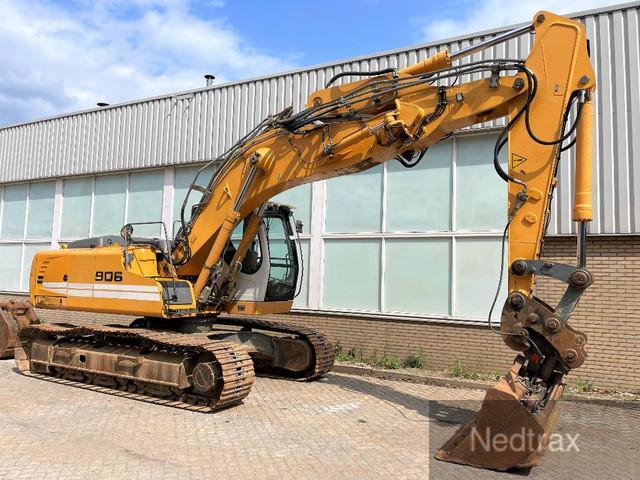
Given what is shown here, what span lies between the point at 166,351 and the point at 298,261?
2625 mm

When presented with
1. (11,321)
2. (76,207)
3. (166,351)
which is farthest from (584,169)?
(76,207)

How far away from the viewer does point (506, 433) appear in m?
5.03

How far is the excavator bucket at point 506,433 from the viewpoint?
4895 millimetres

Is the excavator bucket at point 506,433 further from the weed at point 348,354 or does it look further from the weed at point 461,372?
the weed at point 348,354

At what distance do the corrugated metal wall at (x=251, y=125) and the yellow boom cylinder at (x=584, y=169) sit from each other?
4.02 m

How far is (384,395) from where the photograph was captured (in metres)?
8.28

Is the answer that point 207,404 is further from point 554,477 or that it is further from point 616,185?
point 616,185

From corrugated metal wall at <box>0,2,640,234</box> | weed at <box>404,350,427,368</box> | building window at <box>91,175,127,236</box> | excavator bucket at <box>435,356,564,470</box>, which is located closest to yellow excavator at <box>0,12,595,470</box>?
excavator bucket at <box>435,356,564,470</box>

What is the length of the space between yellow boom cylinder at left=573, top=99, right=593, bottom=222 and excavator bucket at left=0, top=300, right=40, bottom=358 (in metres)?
10.1

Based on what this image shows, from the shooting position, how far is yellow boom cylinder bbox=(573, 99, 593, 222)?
17.9 feet

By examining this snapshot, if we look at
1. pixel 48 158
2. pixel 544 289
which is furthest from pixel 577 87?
pixel 48 158

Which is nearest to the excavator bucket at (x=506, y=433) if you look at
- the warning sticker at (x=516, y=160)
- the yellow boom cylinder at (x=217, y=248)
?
the warning sticker at (x=516, y=160)

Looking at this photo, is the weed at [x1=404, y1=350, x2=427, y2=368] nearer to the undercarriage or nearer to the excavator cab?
the undercarriage

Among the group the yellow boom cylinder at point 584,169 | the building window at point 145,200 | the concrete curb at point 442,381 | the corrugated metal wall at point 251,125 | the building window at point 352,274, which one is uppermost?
the corrugated metal wall at point 251,125
